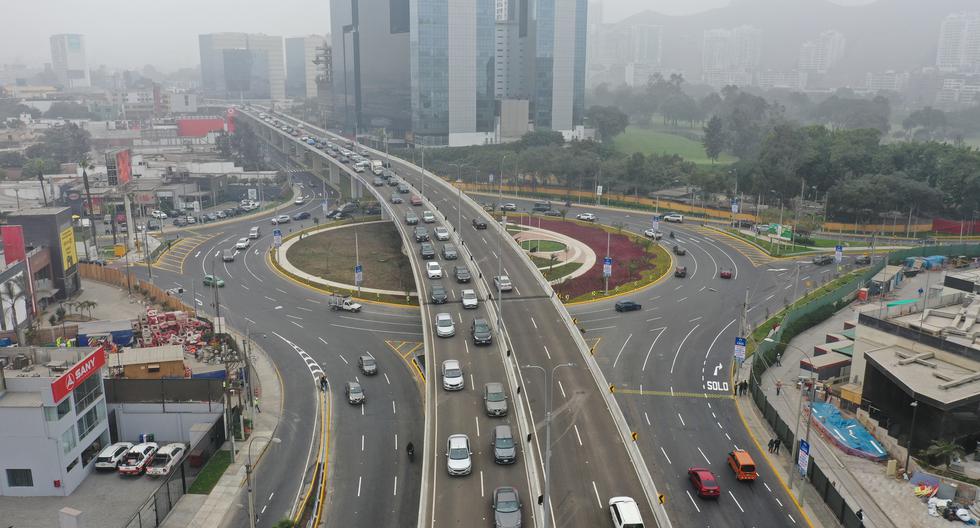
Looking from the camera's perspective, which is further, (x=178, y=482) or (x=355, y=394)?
(x=355, y=394)

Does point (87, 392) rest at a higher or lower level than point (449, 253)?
lower

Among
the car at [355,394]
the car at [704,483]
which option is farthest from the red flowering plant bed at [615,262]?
the car at [704,483]

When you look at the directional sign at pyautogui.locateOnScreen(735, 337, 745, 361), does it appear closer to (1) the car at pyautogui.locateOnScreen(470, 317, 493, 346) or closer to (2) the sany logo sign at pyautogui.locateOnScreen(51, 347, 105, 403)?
(1) the car at pyautogui.locateOnScreen(470, 317, 493, 346)

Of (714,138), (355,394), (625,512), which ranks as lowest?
(355,394)

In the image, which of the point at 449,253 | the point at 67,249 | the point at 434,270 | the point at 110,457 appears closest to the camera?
the point at 110,457

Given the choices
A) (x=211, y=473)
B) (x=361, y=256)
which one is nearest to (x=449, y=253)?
(x=361, y=256)

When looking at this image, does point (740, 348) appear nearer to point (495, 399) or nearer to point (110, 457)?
point (495, 399)

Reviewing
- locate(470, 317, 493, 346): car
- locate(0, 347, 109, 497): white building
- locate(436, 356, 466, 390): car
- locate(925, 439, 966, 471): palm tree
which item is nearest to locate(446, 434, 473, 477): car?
locate(436, 356, 466, 390): car
